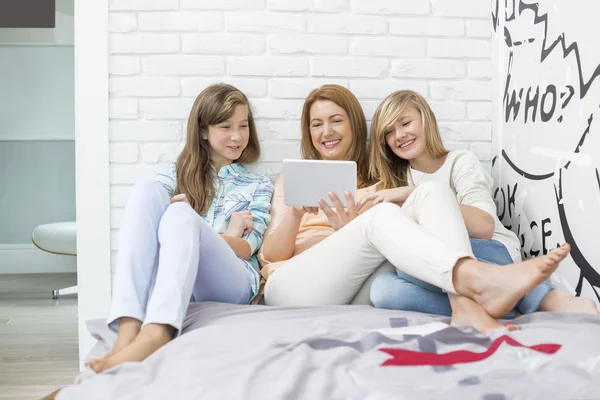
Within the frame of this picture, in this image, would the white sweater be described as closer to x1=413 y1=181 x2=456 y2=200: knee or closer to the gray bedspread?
x1=413 y1=181 x2=456 y2=200: knee

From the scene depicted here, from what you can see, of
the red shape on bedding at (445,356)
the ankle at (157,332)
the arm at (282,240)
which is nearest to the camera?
the red shape on bedding at (445,356)

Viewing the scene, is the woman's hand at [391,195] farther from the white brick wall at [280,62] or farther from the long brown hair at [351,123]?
the white brick wall at [280,62]

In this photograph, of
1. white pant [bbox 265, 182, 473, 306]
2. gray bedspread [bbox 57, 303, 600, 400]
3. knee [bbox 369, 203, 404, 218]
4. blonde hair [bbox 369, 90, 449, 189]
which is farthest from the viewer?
blonde hair [bbox 369, 90, 449, 189]

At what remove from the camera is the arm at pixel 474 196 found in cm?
197

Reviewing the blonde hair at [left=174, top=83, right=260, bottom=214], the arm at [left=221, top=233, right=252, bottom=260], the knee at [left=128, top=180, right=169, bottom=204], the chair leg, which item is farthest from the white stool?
the knee at [left=128, top=180, right=169, bottom=204]

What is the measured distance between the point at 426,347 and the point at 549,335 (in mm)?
264

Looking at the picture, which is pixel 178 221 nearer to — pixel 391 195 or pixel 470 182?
pixel 391 195

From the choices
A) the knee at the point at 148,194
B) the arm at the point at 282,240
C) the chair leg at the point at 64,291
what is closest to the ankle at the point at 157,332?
the knee at the point at 148,194

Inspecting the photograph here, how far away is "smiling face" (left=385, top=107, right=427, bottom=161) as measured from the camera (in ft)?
7.44

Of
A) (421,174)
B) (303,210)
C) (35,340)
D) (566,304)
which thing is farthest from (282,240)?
(35,340)

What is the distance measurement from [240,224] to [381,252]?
63 cm

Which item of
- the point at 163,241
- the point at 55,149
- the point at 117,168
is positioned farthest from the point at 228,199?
the point at 55,149

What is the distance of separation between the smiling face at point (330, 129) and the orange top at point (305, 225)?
0.59 ft

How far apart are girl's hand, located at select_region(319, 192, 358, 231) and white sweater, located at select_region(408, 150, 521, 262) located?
42cm
